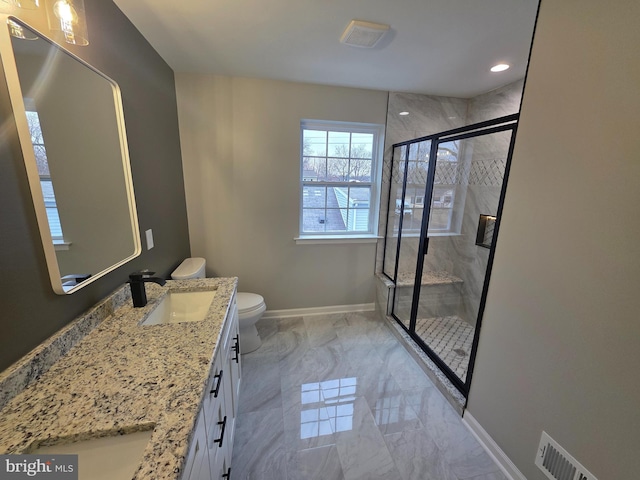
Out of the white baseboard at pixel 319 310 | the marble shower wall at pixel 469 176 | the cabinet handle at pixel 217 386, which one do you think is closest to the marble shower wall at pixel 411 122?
the marble shower wall at pixel 469 176

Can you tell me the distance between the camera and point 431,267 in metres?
2.98

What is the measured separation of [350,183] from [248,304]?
1.59m

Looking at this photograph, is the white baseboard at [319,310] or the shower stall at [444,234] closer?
the shower stall at [444,234]

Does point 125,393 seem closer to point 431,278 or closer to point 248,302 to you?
point 248,302

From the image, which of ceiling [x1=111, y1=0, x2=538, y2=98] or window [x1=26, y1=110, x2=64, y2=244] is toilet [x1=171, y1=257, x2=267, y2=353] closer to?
window [x1=26, y1=110, x2=64, y2=244]

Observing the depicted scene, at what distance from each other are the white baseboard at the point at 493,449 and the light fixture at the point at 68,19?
2.73 meters

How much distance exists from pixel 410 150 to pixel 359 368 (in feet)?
6.98

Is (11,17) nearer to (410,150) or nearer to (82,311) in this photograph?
(82,311)

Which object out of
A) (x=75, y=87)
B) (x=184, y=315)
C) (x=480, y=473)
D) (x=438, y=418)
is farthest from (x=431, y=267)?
(x=75, y=87)

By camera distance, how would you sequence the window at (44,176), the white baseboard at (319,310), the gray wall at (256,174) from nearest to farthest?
the window at (44,176)
the gray wall at (256,174)
the white baseboard at (319,310)

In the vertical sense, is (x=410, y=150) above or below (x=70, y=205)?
above

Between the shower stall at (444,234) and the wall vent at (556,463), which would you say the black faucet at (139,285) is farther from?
the shower stall at (444,234)

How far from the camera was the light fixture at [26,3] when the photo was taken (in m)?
0.82

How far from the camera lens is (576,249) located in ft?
3.40
